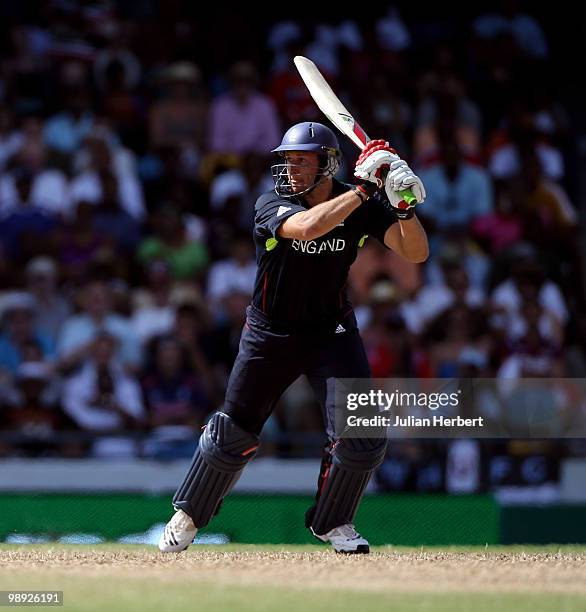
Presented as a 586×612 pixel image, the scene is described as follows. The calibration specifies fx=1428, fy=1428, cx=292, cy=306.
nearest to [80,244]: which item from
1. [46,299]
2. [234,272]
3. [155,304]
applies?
[46,299]

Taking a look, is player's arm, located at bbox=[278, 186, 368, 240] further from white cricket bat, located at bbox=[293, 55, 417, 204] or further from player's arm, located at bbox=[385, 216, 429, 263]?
white cricket bat, located at bbox=[293, 55, 417, 204]

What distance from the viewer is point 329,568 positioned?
6.02 m

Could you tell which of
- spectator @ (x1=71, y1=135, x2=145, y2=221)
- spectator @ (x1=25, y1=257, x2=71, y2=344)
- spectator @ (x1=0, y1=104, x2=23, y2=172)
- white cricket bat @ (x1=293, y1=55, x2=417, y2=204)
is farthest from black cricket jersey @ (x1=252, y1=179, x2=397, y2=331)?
spectator @ (x1=0, y1=104, x2=23, y2=172)

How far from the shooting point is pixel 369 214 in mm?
6383

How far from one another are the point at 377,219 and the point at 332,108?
0.73 metres

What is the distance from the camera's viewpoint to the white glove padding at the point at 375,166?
5891 mm

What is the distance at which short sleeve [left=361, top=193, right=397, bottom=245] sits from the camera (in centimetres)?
636

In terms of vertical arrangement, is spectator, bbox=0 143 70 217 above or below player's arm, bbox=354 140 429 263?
below

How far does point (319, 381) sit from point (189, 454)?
334 cm

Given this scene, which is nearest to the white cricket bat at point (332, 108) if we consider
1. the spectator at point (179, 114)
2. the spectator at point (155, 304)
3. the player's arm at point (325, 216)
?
the player's arm at point (325, 216)

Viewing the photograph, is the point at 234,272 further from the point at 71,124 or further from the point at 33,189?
the point at 71,124

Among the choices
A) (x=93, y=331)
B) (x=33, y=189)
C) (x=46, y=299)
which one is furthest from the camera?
(x=33, y=189)

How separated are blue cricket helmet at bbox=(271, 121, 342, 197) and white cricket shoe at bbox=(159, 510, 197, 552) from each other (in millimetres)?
1542

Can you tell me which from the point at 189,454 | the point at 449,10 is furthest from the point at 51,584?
the point at 449,10
